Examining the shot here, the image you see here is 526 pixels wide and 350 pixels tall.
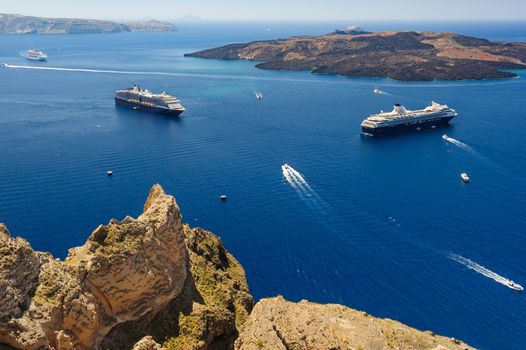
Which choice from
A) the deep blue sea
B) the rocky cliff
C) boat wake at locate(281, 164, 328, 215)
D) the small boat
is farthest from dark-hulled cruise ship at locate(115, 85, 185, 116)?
the rocky cliff

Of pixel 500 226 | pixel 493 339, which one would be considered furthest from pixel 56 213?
pixel 500 226

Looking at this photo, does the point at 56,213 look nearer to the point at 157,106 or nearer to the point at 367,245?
the point at 367,245

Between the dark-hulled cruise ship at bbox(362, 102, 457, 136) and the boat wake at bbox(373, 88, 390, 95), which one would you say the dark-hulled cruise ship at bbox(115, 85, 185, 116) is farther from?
the boat wake at bbox(373, 88, 390, 95)

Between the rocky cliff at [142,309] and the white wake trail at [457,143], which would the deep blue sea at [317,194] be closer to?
the white wake trail at [457,143]

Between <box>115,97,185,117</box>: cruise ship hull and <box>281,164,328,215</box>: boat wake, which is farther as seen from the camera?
<box>115,97,185,117</box>: cruise ship hull

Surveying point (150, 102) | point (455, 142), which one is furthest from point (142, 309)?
point (150, 102)
